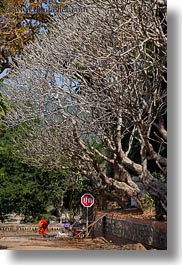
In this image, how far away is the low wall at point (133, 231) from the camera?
6430 mm

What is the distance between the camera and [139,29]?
5.80m

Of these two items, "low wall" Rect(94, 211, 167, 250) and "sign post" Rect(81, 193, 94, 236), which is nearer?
"low wall" Rect(94, 211, 167, 250)

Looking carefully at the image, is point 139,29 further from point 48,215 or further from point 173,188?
point 48,215

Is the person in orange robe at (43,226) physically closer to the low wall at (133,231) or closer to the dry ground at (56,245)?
the low wall at (133,231)

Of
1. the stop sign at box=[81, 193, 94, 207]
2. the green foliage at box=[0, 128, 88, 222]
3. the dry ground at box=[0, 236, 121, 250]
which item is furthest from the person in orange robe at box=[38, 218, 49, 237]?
the dry ground at box=[0, 236, 121, 250]

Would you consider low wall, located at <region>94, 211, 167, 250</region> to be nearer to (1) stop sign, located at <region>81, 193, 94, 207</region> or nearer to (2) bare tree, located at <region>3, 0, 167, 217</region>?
(1) stop sign, located at <region>81, 193, 94, 207</region>

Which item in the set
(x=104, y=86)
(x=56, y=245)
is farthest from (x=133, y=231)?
(x=104, y=86)

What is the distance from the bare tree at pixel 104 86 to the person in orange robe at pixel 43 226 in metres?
1.01

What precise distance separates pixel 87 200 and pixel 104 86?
3.21 meters

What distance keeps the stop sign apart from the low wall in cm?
23

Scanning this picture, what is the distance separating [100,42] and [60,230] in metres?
3.23

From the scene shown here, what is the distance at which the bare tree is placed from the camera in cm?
603

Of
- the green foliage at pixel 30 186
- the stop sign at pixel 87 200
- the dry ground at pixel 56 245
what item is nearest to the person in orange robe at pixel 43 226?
the green foliage at pixel 30 186

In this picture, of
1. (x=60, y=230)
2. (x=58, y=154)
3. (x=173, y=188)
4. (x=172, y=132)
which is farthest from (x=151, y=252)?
(x=58, y=154)
